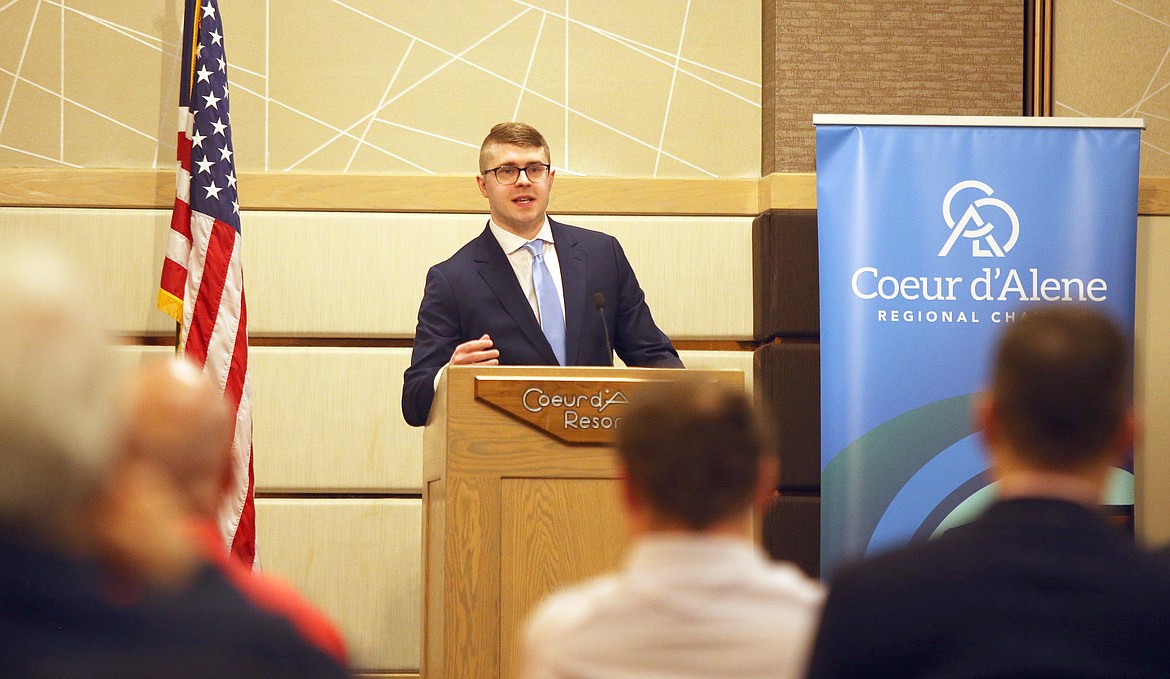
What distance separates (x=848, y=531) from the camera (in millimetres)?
4078

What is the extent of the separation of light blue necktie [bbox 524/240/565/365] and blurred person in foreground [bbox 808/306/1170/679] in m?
2.32

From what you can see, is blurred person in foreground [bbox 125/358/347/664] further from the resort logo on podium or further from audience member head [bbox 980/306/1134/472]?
the resort logo on podium

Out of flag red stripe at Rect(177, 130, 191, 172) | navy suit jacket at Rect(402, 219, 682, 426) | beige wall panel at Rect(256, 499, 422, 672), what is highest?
flag red stripe at Rect(177, 130, 191, 172)

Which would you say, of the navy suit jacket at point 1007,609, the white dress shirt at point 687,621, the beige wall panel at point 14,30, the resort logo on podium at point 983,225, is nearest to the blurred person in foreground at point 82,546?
the white dress shirt at point 687,621

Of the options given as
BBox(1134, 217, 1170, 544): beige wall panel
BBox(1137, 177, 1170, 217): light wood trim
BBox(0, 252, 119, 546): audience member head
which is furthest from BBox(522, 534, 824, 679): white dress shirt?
BBox(1137, 177, 1170, 217): light wood trim

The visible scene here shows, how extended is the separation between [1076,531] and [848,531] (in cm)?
297

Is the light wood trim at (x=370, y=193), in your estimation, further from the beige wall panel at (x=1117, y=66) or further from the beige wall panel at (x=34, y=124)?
the beige wall panel at (x=1117, y=66)

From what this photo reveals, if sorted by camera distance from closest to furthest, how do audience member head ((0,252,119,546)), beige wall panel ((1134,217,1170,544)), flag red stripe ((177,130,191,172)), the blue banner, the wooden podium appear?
audience member head ((0,252,119,546)), the wooden podium, the blue banner, flag red stripe ((177,130,191,172)), beige wall panel ((1134,217,1170,544))

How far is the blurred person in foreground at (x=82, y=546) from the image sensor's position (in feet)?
3.01

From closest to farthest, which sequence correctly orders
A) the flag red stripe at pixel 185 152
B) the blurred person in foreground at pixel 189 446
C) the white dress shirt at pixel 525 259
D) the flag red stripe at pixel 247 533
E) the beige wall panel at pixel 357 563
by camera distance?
1. the blurred person in foreground at pixel 189 446
2. the white dress shirt at pixel 525 259
3. the flag red stripe at pixel 247 533
4. the flag red stripe at pixel 185 152
5. the beige wall panel at pixel 357 563

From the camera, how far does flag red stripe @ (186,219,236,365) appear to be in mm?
4059

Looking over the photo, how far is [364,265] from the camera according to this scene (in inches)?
181

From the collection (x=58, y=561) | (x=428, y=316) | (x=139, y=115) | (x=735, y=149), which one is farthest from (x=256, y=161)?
(x=58, y=561)

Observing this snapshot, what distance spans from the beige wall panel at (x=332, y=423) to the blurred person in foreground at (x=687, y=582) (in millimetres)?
3293
